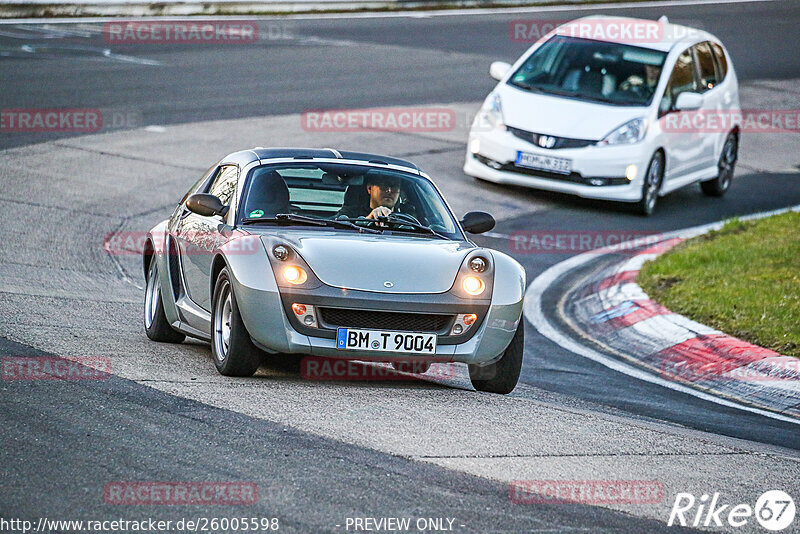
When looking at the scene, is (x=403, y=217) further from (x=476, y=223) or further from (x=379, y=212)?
(x=476, y=223)

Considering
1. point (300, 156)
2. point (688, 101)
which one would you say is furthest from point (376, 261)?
point (688, 101)

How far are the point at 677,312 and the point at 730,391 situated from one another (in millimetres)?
1796

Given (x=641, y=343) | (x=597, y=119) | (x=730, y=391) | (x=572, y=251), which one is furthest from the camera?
(x=597, y=119)

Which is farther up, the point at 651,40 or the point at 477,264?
the point at 477,264

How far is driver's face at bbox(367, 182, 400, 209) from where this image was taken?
8539 millimetres

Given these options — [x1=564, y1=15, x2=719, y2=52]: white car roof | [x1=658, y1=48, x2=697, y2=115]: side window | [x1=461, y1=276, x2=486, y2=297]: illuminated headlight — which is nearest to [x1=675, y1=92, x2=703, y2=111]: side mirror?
[x1=658, y1=48, x2=697, y2=115]: side window

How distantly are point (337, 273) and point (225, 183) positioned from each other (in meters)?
1.81

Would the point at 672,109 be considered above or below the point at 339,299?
below

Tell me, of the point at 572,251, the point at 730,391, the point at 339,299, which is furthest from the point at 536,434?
the point at 572,251

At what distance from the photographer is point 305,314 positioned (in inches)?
292

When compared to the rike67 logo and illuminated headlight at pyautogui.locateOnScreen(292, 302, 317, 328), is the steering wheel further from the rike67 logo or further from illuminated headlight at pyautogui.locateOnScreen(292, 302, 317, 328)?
the rike67 logo

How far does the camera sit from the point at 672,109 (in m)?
16.3

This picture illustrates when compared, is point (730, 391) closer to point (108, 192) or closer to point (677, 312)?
point (677, 312)

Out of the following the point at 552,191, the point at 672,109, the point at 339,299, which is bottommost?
the point at 552,191
